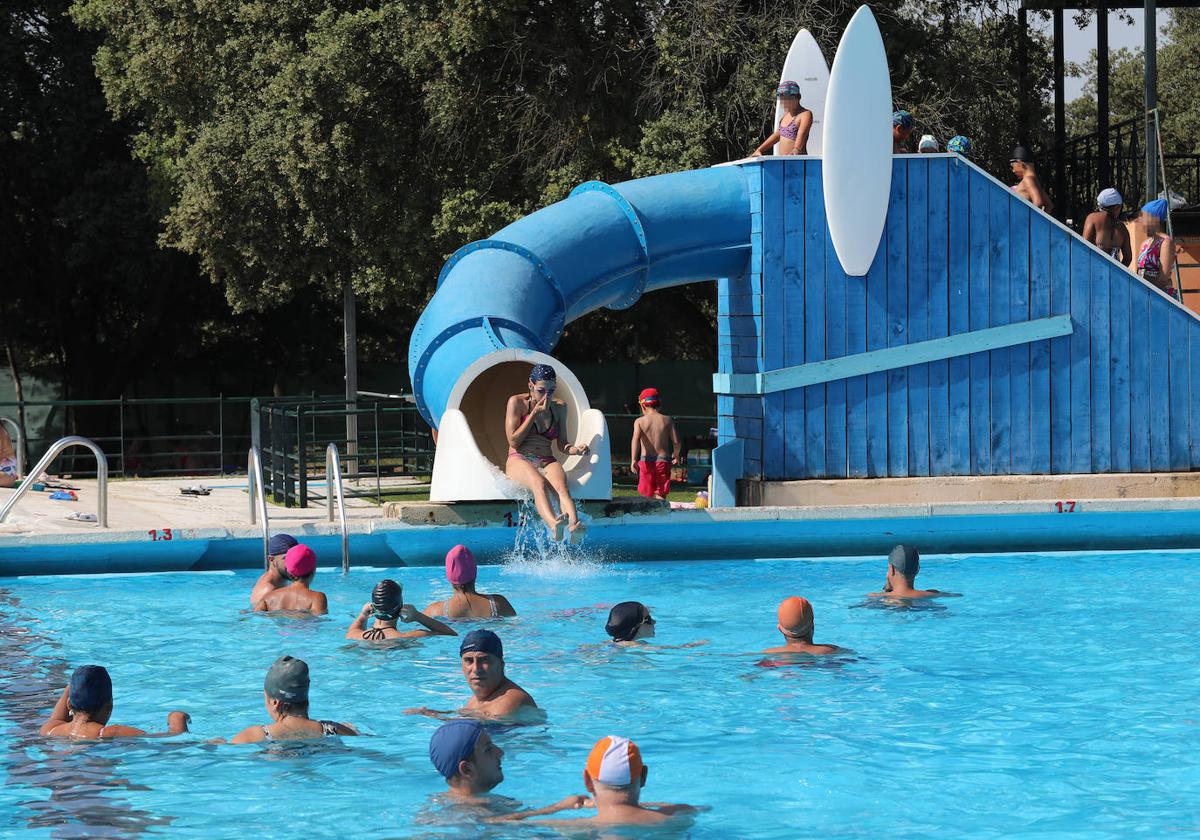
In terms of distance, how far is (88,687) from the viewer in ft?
24.7

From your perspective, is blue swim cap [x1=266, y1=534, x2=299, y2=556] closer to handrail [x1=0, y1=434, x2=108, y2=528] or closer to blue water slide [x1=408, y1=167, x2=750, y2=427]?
handrail [x1=0, y1=434, x2=108, y2=528]

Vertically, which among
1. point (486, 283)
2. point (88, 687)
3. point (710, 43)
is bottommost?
point (88, 687)

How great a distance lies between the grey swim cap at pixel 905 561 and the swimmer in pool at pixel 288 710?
16.4ft

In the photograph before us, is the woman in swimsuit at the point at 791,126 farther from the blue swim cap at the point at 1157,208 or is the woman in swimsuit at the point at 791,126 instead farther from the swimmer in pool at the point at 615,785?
the swimmer in pool at the point at 615,785

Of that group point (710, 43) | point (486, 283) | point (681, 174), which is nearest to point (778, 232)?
point (681, 174)

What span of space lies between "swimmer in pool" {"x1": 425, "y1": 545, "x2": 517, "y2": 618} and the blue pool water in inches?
5.0

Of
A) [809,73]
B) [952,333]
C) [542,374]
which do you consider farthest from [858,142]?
[542,374]

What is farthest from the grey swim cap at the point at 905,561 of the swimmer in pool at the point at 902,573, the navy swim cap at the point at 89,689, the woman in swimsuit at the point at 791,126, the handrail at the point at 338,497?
the navy swim cap at the point at 89,689

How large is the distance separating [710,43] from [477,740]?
563 inches

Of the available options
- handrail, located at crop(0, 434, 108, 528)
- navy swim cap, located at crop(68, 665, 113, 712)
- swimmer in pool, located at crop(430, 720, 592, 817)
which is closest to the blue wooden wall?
handrail, located at crop(0, 434, 108, 528)

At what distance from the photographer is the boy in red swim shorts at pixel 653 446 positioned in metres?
15.9

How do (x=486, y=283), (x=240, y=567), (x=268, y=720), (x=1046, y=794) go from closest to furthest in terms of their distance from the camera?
1. (x=1046, y=794)
2. (x=268, y=720)
3. (x=240, y=567)
4. (x=486, y=283)

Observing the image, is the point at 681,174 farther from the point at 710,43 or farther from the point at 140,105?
the point at 140,105

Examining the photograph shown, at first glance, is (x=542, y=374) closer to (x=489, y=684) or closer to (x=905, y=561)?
(x=905, y=561)
